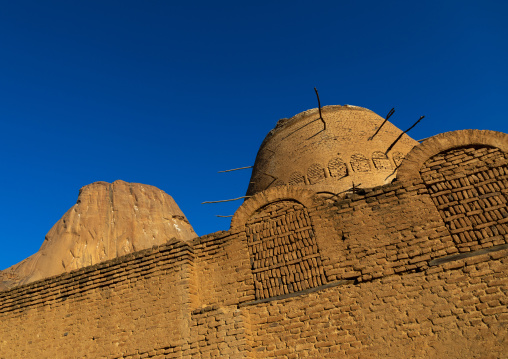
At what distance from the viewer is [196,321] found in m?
Answer: 5.41

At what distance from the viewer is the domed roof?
338 inches

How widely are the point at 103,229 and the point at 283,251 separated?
21.3 m

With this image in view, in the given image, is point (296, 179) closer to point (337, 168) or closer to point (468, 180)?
point (337, 168)

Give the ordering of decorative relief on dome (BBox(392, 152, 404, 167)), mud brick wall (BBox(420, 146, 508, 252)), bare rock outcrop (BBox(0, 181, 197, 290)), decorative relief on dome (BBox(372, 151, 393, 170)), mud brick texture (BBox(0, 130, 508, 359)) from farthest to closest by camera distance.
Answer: bare rock outcrop (BBox(0, 181, 197, 290)) → decorative relief on dome (BBox(392, 152, 404, 167)) → decorative relief on dome (BBox(372, 151, 393, 170)) → mud brick wall (BBox(420, 146, 508, 252)) → mud brick texture (BBox(0, 130, 508, 359))

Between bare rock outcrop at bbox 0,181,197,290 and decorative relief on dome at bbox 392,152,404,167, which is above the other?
bare rock outcrop at bbox 0,181,197,290

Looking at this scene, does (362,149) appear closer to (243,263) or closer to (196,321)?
(243,263)

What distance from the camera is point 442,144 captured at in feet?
18.2

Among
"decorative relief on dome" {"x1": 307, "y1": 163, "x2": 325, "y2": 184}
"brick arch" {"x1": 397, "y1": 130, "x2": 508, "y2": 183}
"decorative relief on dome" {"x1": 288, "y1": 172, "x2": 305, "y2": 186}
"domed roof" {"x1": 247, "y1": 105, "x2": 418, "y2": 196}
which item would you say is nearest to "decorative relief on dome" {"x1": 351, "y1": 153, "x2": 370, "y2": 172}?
"domed roof" {"x1": 247, "y1": 105, "x2": 418, "y2": 196}

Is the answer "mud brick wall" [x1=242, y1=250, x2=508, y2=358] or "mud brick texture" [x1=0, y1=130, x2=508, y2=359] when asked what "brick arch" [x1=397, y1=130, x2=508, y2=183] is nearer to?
"mud brick texture" [x1=0, y1=130, x2=508, y2=359]

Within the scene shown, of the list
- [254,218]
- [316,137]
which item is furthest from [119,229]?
[254,218]

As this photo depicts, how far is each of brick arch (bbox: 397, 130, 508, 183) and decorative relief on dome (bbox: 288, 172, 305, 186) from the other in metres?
3.61

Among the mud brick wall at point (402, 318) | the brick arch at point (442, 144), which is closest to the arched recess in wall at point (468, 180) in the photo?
the brick arch at point (442, 144)

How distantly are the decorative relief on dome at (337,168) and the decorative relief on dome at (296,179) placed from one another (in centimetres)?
77

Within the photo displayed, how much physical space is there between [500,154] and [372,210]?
2.06 metres
